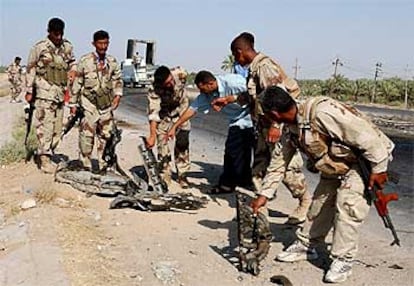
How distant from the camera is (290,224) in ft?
23.3

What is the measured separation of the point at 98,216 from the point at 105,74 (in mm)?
2390

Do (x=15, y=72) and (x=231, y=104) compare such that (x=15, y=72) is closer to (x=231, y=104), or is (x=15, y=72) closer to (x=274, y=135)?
(x=231, y=104)

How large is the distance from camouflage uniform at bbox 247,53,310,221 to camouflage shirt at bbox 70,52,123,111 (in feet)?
8.47

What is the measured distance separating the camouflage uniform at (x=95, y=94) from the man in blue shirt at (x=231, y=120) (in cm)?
140

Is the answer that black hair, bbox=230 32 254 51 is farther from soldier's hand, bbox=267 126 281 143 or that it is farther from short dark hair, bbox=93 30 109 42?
short dark hair, bbox=93 30 109 42

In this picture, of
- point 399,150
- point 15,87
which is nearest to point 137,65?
point 15,87

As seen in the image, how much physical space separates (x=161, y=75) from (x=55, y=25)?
210cm

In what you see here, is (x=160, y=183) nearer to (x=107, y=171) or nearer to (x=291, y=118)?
(x=107, y=171)

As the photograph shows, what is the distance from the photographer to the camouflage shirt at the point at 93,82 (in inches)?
353

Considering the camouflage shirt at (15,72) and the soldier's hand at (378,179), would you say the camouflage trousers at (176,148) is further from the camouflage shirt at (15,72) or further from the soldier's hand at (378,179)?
the camouflage shirt at (15,72)

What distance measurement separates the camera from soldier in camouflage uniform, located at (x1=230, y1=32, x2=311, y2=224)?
21.9 feet

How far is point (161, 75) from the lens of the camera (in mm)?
8234

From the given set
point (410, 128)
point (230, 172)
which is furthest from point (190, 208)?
point (410, 128)

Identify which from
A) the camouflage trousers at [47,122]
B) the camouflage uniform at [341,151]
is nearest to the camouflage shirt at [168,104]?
the camouflage trousers at [47,122]
